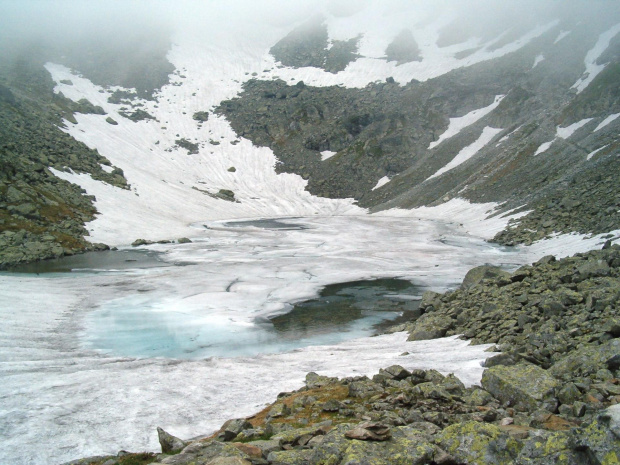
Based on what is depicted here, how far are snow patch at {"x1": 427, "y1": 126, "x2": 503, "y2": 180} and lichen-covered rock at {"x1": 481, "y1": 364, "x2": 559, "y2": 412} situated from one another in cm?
7959

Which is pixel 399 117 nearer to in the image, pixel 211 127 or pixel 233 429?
pixel 211 127

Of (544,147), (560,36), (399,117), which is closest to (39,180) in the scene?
(544,147)

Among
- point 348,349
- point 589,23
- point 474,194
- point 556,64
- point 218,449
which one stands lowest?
point 218,449

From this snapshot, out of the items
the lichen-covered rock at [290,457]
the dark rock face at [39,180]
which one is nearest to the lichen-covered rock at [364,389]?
the lichen-covered rock at [290,457]

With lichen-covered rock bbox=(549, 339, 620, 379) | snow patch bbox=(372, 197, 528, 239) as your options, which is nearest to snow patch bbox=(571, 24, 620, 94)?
snow patch bbox=(372, 197, 528, 239)

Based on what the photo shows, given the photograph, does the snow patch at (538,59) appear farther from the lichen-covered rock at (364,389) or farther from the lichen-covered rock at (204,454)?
the lichen-covered rock at (204,454)

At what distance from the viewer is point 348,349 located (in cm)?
1531

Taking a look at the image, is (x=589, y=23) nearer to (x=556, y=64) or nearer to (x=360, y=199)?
(x=556, y=64)

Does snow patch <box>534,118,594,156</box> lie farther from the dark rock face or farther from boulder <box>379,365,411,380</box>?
boulder <box>379,365,411,380</box>

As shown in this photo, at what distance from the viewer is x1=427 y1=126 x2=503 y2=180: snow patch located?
8381 cm

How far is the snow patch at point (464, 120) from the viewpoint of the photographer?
9481 centimetres

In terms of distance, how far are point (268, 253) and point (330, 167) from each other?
2710 inches

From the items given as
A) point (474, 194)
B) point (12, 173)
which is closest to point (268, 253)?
point (12, 173)

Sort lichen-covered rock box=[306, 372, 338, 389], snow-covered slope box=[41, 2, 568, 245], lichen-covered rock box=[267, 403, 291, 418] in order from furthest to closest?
snow-covered slope box=[41, 2, 568, 245] < lichen-covered rock box=[306, 372, 338, 389] < lichen-covered rock box=[267, 403, 291, 418]
